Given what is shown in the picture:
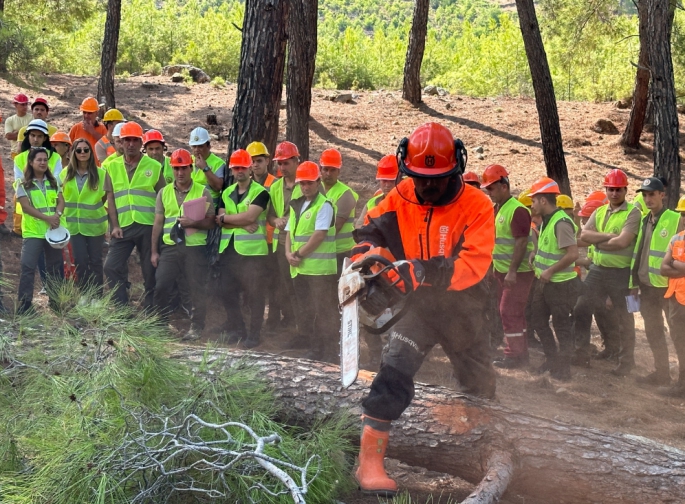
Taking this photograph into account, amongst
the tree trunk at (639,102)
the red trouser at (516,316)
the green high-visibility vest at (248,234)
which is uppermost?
the tree trunk at (639,102)

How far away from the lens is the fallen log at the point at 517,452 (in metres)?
3.97

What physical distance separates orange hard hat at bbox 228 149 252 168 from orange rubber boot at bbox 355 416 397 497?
12.7ft

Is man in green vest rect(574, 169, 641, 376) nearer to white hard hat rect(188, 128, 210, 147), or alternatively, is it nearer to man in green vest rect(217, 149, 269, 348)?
man in green vest rect(217, 149, 269, 348)

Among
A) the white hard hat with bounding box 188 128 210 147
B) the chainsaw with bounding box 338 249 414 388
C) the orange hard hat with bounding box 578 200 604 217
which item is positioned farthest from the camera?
the orange hard hat with bounding box 578 200 604 217

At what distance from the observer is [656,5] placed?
9.50m

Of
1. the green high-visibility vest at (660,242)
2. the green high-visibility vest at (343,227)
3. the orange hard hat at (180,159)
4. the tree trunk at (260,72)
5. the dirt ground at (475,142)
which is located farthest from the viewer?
the tree trunk at (260,72)

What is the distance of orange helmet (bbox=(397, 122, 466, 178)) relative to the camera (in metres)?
4.14

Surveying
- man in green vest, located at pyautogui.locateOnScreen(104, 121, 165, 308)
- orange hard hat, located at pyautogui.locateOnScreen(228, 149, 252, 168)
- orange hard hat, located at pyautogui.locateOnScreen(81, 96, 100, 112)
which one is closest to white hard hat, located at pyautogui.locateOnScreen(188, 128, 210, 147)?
man in green vest, located at pyautogui.locateOnScreen(104, 121, 165, 308)

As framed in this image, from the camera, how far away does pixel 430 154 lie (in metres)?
4.15

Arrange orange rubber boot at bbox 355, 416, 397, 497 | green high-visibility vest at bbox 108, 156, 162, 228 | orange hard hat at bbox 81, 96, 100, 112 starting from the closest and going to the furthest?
1. orange rubber boot at bbox 355, 416, 397, 497
2. green high-visibility vest at bbox 108, 156, 162, 228
3. orange hard hat at bbox 81, 96, 100, 112

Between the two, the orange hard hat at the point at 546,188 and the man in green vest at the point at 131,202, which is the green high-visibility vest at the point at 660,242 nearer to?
the orange hard hat at the point at 546,188

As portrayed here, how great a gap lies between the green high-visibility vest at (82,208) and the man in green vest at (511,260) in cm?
390

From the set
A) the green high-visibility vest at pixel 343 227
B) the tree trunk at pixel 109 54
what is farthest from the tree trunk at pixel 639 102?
the tree trunk at pixel 109 54

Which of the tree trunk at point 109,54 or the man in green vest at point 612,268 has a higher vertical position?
the tree trunk at point 109,54
